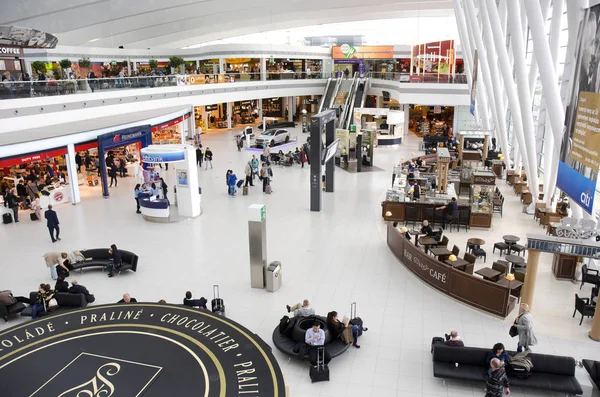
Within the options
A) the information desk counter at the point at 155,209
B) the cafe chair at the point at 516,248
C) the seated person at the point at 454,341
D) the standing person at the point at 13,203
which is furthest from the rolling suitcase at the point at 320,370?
the standing person at the point at 13,203

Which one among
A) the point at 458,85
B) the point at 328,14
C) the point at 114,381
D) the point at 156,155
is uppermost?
the point at 328,14

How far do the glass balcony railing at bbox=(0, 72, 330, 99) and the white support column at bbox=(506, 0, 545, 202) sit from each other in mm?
17457

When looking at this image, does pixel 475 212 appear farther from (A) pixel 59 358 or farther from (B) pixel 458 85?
(B) pixel 458 85

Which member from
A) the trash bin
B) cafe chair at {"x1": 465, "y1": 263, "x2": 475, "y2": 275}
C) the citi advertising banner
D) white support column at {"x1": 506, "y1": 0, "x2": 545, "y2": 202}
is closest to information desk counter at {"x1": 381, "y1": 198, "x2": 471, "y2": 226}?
white support column at {"x1": 506, "y1": 0, "x2": 545, "y2": 202}

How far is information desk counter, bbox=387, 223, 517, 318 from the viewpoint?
36.1 ft

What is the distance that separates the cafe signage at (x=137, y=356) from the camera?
5.85m

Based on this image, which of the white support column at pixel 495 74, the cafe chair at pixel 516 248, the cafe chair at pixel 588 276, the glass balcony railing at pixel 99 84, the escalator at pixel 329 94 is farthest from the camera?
the escalator at pixel 329 94

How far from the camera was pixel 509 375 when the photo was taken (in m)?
8.53

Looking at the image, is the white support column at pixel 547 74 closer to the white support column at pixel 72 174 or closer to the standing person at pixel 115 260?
the standing person at pixel 115 260

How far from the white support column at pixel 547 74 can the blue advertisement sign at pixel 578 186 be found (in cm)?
191

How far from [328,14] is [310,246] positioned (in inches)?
1343

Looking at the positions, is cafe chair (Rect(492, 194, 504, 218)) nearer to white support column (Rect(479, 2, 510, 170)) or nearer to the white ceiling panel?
white support column (Rect(479, 2, 510, 170))

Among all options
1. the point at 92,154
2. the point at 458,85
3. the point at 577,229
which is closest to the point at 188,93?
the point at 92,154

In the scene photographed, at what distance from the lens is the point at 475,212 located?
56.8 feet
